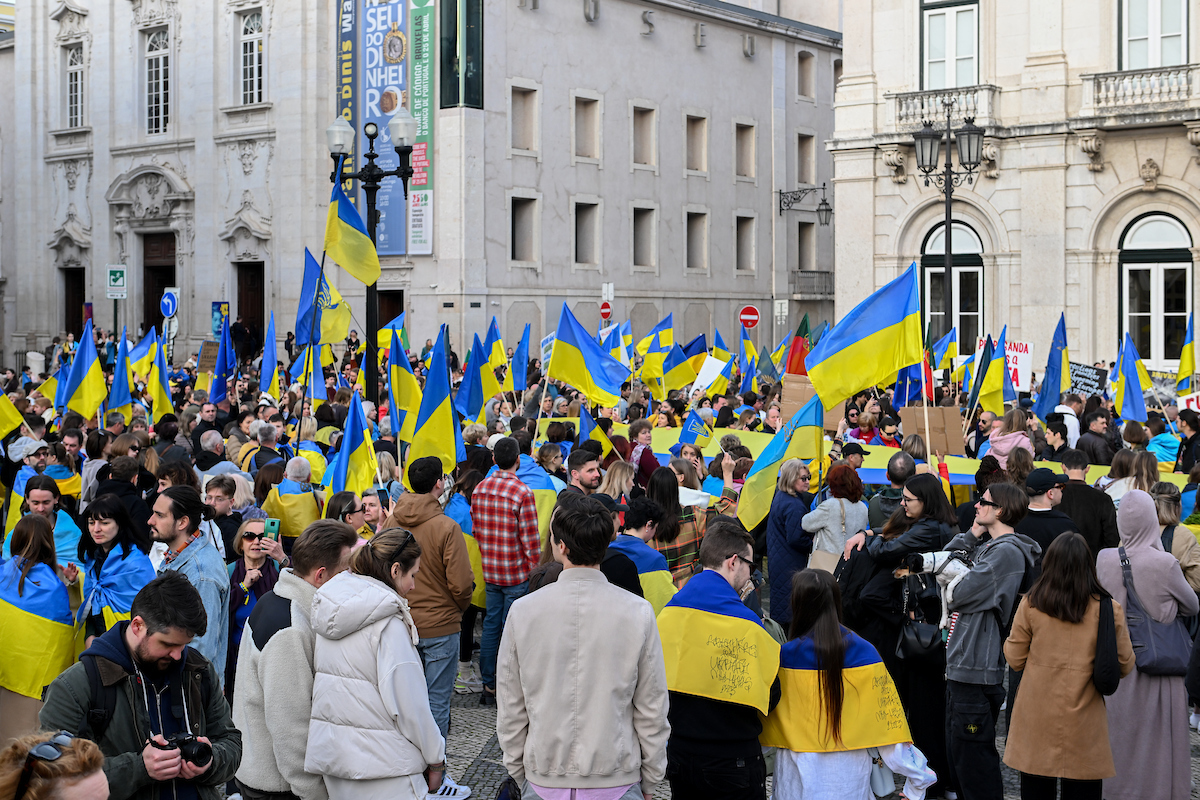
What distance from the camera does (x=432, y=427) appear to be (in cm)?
983

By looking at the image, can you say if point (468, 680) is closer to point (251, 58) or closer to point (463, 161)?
point (463, 161)

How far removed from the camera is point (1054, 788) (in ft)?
20.5

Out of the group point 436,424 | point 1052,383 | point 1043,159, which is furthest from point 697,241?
point 436,424

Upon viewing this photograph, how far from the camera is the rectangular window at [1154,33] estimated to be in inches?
955

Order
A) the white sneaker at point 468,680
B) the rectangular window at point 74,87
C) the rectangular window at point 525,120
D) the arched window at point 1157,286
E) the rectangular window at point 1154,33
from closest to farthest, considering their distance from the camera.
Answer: the white sneaker at point 468,680 → the rectangular window at point 1154,33 → the arched window at point 1157,286 → the rectangular window at point 525,120 → the rectangular window at point 74,87

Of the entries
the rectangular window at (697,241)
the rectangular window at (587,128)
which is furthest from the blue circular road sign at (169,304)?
the rectangular window at (697,241)

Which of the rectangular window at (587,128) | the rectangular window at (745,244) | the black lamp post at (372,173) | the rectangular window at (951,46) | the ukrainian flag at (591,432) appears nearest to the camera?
the ukrainian flag at (591,432)

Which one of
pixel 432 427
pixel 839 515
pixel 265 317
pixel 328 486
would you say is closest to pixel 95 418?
pixel 328 486

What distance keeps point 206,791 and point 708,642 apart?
1.95 meters

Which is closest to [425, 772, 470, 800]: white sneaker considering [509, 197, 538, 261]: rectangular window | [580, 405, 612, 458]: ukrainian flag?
[580, 405, 612, 458]: ukrainian flag

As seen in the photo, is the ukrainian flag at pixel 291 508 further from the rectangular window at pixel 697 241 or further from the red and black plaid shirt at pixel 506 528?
the rectangular window at pixel 697 241

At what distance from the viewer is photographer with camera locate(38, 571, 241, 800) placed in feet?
13.3

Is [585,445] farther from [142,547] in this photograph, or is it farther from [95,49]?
[95,49]

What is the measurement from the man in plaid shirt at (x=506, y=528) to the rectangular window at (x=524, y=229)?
27081mm
